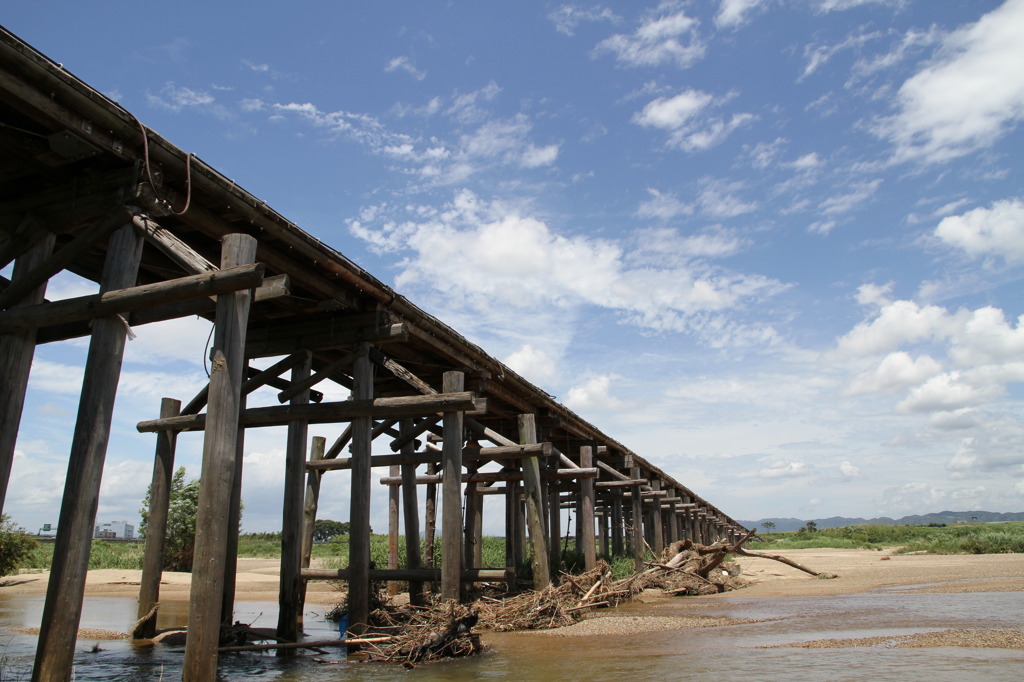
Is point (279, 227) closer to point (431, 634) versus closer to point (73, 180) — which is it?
point (73, 180)

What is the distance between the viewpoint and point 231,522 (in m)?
8.65

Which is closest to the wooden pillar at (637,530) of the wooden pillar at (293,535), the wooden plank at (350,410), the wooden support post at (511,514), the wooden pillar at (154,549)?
the wooden support post at (511,514)

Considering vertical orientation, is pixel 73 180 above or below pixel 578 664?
above

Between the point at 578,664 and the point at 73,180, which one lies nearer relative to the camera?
the point at 73,180

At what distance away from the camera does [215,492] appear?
16.5 ft

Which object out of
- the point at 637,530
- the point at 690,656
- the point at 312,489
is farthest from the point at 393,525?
the point at 690,656

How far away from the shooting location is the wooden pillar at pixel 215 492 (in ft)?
16.0

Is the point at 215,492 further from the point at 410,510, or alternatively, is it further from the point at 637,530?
the point at 637,530

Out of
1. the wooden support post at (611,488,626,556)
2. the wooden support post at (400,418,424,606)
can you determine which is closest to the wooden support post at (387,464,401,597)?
the wooden support post at (400,418,424,606)

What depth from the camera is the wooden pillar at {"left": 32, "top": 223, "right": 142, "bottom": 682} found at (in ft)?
15.2

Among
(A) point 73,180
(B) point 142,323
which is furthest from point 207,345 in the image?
(A) point 73,180

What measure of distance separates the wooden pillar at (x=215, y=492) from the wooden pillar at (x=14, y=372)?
1.65m

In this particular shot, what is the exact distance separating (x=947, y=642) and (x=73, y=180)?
9190 mm

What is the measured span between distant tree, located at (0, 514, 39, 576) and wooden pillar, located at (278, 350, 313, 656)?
1481 centimetres
